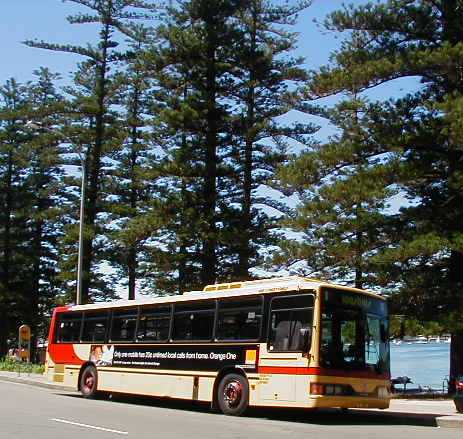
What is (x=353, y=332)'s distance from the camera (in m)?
15.7

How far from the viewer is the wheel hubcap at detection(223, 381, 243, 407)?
16500 mm

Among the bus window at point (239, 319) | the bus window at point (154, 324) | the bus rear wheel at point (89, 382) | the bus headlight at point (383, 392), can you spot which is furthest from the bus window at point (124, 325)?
the bus headlight at point (383, 392)

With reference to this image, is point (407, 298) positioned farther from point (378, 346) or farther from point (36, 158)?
point (36, 158)

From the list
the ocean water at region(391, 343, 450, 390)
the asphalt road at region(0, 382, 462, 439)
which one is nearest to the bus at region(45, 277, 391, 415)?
the asphalt road at region(0, 382, 462, 439)

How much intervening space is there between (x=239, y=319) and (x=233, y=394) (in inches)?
66.8

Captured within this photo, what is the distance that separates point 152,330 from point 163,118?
717 inches

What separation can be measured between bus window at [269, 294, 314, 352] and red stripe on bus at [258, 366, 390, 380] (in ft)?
1.28

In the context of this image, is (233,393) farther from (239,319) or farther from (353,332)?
(353,332)

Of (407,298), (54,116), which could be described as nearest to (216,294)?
(407,298)

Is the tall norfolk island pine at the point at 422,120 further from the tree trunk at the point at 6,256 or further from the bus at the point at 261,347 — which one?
the tree trunk at the point at 6,256

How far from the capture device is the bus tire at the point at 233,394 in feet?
53.5

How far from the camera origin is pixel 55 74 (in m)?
57.0

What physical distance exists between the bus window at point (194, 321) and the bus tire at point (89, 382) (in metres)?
4.49

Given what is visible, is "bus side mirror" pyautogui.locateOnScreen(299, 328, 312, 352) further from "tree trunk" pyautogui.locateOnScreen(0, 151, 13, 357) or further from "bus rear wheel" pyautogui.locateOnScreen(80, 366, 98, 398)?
"tree trunk" pyautogui.locateOnScreen(0, 151, 13, 357)
